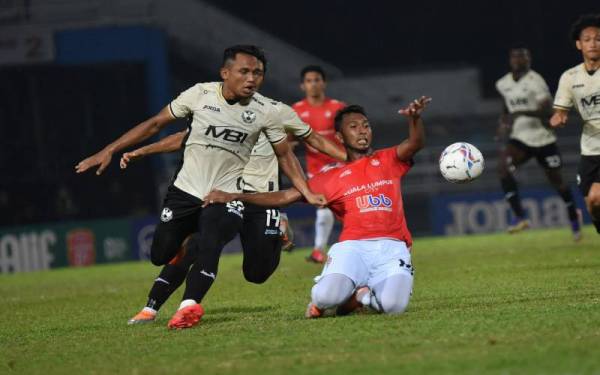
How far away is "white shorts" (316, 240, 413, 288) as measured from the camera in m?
8.39

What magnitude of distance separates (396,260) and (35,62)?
19.0 m

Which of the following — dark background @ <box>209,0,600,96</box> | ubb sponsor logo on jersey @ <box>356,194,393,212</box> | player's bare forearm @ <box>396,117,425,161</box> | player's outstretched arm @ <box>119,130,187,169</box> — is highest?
dark background @ <box>209,0,600,96</box>

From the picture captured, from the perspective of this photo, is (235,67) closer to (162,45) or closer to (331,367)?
(331,367)

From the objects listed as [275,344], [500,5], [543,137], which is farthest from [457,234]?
[275,344]

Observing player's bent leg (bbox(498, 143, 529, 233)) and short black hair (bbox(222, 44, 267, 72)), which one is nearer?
short black hair (bbox(222, 44, 267, 72))

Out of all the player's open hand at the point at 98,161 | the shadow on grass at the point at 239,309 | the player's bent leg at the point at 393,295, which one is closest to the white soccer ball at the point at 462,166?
the player's bent leg at the point at 393,295

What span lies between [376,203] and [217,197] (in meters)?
1.20

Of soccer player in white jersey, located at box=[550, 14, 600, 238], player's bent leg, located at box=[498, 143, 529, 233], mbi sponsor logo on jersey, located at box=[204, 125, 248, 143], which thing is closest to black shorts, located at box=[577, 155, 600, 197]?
soccer player in white jersey, located at box=[550, 14, 600, 238]

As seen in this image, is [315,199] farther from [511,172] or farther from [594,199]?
[511,172]

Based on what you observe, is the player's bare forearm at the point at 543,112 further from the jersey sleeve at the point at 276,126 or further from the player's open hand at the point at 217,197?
the player's open hand at the point at 217,197

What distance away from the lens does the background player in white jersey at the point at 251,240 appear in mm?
8875

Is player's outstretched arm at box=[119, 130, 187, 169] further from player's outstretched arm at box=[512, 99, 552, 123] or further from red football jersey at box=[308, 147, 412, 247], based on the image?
player's outstretched arm at box=[512, 99, 552, 123]

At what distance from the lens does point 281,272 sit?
1420 cm

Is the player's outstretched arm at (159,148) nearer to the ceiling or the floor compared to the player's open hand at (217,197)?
nearer to the ceiling
